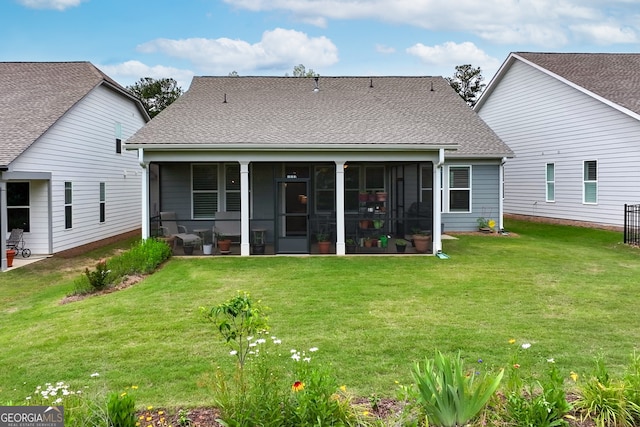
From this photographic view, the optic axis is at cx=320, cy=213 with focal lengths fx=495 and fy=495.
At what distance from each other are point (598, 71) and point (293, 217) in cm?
1370

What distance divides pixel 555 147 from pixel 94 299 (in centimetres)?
1663

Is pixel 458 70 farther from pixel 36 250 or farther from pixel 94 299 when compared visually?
pixel 94 299

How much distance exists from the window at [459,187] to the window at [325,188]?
511 cm

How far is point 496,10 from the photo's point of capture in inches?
757

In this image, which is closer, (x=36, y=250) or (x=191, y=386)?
(x=191, y=386)

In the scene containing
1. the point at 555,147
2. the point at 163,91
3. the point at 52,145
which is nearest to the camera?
the point at 52,145

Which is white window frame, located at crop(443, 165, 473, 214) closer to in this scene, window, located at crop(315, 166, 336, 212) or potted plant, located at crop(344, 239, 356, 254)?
window, located at crop(315, 166, 336, 212)

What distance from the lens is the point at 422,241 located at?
1249cm

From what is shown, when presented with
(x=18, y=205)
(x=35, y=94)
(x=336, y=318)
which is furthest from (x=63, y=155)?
(x=336, y=318)

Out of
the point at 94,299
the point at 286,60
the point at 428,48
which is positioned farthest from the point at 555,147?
the point at 286,60

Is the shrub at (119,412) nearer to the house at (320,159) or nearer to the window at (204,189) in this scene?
the house at (320,159)

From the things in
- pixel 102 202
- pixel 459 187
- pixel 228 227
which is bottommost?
pixel 228 227

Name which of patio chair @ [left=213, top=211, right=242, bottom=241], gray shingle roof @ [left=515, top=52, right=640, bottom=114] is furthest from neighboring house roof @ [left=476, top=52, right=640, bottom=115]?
patio chair @ [left=213, top=211, right=242, bottom=241]

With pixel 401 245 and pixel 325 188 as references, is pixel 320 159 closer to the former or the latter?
pixel 325 188
